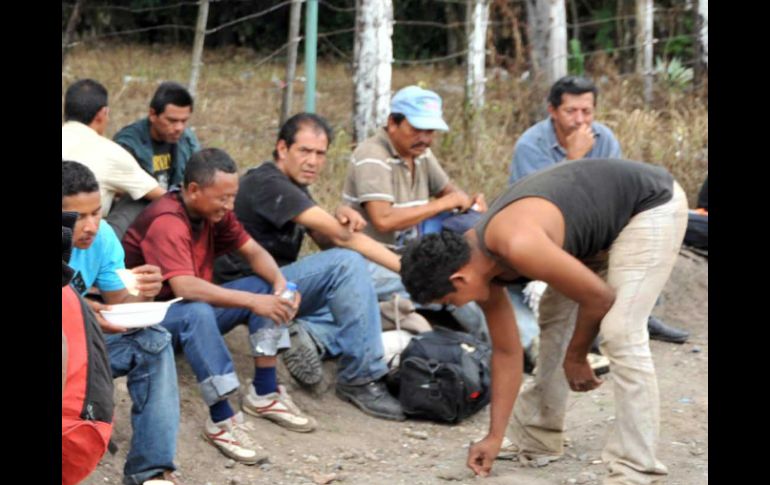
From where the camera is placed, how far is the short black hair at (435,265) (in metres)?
4.41

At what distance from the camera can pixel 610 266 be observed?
15.8 feet

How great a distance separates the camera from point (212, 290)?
5348mm

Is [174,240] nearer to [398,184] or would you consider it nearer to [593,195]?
[398,184]

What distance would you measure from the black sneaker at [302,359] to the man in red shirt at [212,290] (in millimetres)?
318

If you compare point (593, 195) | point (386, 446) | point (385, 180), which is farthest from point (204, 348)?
point (593, 195)

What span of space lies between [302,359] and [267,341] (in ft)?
1.47

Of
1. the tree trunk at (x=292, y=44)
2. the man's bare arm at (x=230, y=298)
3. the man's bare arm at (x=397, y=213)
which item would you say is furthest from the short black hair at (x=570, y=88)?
the man's bare arm at (x=230, y=298)

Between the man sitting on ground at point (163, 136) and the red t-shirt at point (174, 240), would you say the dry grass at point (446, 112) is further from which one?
the red t-shirt at point (174, 240)

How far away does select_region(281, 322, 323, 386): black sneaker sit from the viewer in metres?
6.05

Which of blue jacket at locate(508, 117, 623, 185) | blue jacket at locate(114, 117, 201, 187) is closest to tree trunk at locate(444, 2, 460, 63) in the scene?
blue jacket at locate(508, 117, 623, 185)

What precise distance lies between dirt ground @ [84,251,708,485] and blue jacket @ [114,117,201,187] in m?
0.92
